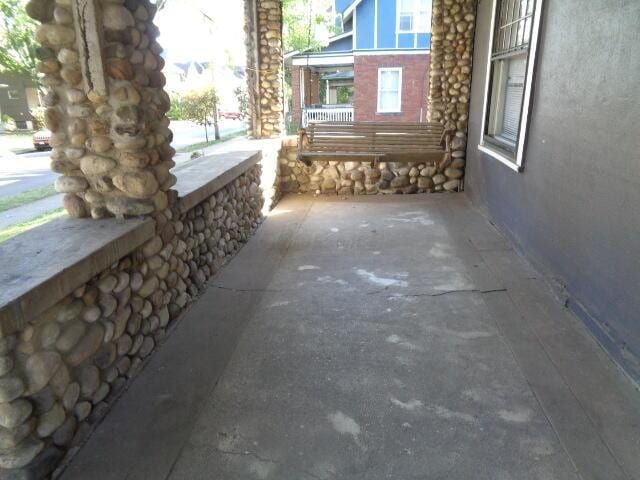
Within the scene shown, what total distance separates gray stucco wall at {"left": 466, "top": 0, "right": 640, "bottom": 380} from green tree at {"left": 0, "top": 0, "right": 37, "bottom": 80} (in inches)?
286

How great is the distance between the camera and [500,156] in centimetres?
459

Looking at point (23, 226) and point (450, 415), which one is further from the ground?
point (23, 226)

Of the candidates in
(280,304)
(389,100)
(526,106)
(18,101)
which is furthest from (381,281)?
(18,101)

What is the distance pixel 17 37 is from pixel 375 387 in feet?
35.1

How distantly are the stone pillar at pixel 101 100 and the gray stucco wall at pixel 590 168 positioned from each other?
257 centimetres

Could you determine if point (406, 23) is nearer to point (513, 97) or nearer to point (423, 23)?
point (423, 23)

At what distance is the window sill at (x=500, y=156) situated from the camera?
410 centimetres

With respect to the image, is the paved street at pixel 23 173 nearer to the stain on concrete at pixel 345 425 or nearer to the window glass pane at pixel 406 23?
the stain on concrete at pixel 345 425

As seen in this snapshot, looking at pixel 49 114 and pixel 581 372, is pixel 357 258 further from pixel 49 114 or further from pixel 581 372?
pixel 49 114

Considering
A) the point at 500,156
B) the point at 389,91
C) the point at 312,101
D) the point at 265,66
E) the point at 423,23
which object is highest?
the point at 423,23

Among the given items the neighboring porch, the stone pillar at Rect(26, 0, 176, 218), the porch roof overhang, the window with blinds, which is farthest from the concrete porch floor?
the porch roof overhang

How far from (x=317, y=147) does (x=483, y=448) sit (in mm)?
4648

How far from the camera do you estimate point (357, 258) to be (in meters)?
4.04

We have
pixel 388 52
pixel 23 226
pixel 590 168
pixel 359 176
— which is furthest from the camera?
pixel 388 52
